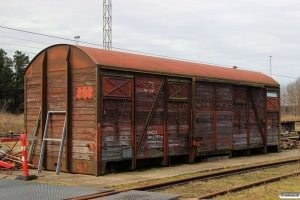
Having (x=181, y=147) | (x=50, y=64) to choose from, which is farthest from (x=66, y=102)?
(x=181, y=147)

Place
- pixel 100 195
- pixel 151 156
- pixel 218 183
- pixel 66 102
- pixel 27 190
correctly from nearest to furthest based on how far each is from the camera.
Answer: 1. pixel 100 195
2. pixel 27 190
3. pixel 218 183
4. pixel 66 102
5. pixel 151 156

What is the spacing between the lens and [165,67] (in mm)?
13773

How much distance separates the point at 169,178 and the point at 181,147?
127 inches

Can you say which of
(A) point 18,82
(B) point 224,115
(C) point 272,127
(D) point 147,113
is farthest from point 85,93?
(A) point 18,82

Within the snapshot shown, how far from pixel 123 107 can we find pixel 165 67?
2.52 m

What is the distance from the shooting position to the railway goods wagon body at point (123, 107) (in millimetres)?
11594

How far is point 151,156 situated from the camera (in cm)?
1296

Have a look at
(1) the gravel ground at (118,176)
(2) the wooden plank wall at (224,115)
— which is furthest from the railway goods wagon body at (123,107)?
(1) the gravel ground at (118,176)

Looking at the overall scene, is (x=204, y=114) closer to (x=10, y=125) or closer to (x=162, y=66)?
(x=162, y=66)

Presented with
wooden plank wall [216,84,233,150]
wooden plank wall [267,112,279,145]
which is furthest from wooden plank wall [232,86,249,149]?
wooden plank wall [267,112,279,145]

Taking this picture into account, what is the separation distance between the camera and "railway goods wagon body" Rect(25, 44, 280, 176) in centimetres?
1159

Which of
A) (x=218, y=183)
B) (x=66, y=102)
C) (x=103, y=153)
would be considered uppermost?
(x=66, y=102)

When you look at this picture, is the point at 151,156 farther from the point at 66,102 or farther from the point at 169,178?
the point at 66,102

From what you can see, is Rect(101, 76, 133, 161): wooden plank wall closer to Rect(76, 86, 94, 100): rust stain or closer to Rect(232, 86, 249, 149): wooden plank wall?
Rect(76, 86, 94, 100): rust stain
